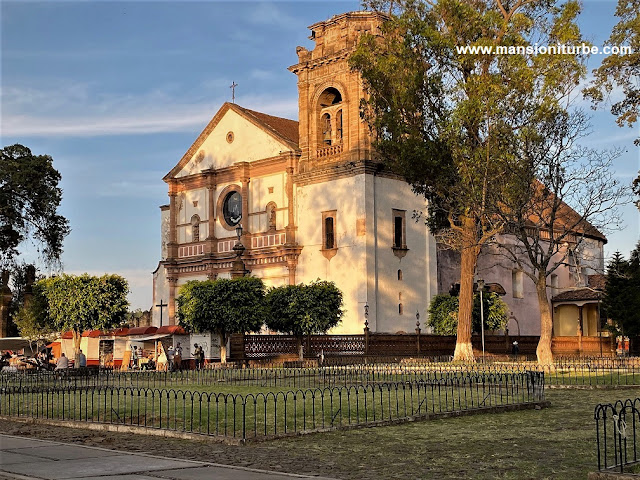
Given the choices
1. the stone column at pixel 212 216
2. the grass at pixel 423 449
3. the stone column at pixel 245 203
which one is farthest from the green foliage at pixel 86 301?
the grass at pixel 423 449

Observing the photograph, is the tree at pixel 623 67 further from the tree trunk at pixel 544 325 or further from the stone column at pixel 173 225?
the stone column at pixel 173 225

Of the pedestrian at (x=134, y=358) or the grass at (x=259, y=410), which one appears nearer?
the grass at (x=259, y=410)

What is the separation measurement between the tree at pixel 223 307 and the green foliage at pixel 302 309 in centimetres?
144

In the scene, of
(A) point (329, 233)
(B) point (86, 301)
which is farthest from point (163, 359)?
(A) point (329, 233)

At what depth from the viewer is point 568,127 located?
28.5 metres

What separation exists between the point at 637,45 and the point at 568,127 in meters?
3.62

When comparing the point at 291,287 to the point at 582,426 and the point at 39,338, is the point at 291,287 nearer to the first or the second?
the point at 39,338

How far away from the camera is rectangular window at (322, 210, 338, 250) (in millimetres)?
43287

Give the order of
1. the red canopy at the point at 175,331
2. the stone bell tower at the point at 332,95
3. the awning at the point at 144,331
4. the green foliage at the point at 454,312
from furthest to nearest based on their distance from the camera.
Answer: the stone bell tower at the point at 332,95
the green foliage at the point at 454,312
the awning at the point at 144,331
the red canopy at the point at 175,331

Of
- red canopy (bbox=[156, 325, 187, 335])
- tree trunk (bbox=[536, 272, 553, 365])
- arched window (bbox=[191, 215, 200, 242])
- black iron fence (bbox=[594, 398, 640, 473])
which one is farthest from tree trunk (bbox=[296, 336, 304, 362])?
black iron fence (bbox=[594, 398, 640, 473])

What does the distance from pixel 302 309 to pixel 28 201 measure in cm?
2129

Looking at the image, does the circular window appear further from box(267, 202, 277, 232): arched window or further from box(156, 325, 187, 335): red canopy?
box(156, 325, 187, 335): red canopy

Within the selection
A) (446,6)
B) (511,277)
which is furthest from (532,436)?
(511,277)

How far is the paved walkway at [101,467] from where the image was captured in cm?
797
